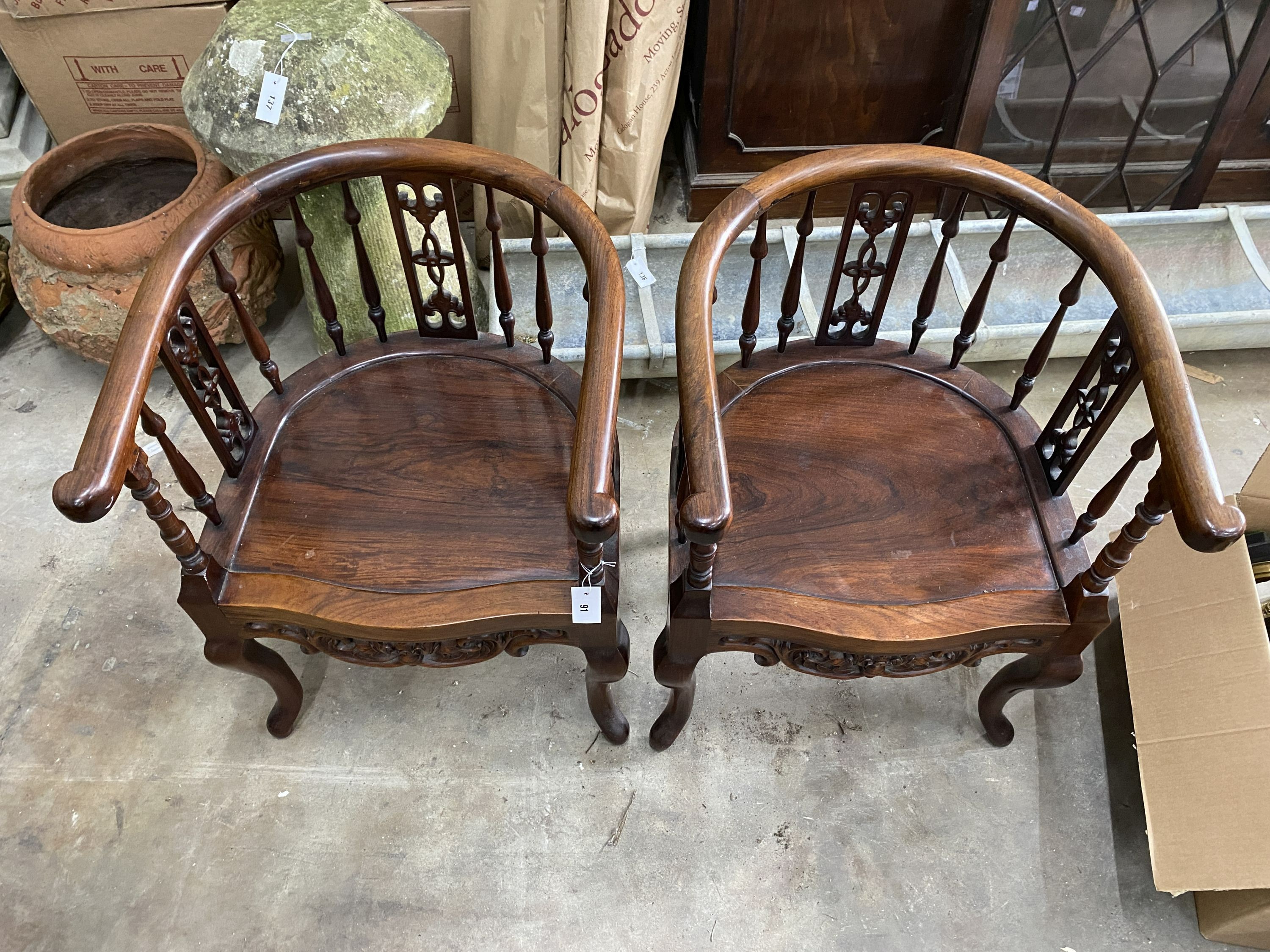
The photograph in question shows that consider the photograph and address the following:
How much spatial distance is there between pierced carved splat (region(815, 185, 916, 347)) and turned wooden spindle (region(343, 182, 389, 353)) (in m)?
0.69

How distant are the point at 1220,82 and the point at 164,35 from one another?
2.47 metres

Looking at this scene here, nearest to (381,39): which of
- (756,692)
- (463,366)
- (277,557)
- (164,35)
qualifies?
(463,366)

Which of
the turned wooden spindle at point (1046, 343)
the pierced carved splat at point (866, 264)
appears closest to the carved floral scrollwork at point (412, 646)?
the pierced carved splat at point (866, 264)

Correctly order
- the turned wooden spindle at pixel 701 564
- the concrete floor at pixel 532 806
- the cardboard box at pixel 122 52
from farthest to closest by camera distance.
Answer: the cardboard box at pixel 122 52 < the concrete floor at pixel 532 806 < the turned wooden spindle at pixel 701 564

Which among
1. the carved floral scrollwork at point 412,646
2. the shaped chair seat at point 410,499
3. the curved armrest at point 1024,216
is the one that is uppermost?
the curved armrest at point 1024,216

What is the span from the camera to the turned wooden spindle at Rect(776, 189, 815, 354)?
1149mm

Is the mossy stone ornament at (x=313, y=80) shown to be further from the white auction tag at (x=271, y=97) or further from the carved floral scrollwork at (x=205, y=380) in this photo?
the carved floral scrollwork at (x=205, y=380)

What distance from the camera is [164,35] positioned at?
191 centimetres

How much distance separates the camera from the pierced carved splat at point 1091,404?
3.45 ft

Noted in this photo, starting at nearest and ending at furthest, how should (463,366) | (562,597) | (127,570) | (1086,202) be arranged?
1. (562,597)
2. (463,366)
3. (127,570)
4. (1086,202)

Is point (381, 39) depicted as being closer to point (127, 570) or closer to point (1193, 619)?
point (127, 570)

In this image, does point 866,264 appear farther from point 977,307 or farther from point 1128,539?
point 1128,539

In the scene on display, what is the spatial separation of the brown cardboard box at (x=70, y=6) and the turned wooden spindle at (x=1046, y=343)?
1.91 m

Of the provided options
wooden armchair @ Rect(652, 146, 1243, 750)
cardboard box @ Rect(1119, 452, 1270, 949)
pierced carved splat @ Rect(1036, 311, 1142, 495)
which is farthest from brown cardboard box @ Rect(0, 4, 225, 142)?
cardboard box @ Rect(1119, 452, 1270, 949)
